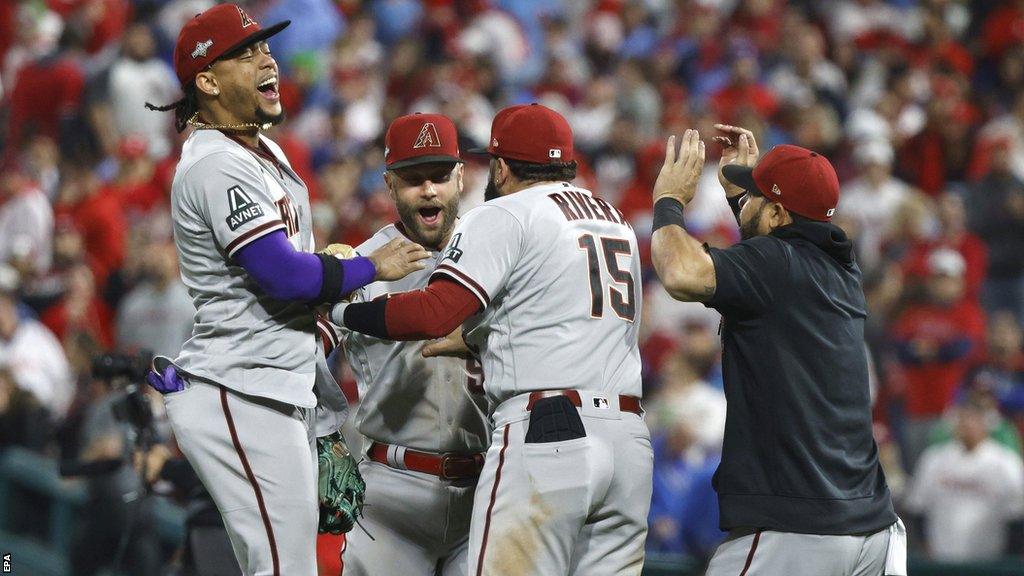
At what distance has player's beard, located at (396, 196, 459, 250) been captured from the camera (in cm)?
511

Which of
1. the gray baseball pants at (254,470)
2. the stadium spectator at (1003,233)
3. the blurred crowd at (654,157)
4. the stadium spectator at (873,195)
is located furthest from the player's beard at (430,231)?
the stadium spectator at (1003,233)

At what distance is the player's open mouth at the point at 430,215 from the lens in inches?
201

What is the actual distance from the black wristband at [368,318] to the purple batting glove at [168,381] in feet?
1.77

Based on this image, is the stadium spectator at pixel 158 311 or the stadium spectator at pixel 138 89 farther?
the stadium spectator at pixel 138 89

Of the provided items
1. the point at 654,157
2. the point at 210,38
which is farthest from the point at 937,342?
the point at 210,38

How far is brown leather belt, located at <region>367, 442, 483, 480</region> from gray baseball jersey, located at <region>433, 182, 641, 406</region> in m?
0.46

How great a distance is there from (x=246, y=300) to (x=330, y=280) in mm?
266

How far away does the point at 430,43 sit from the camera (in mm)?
14078

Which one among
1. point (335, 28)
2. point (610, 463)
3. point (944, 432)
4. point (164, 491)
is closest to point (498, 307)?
point (610, 463)

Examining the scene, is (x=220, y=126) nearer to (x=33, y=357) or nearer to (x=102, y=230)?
(x=33, y=357)

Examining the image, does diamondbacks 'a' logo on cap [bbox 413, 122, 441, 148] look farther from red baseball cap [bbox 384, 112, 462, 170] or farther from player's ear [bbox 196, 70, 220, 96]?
player's ear [bbox 196, 70, 220, 96]

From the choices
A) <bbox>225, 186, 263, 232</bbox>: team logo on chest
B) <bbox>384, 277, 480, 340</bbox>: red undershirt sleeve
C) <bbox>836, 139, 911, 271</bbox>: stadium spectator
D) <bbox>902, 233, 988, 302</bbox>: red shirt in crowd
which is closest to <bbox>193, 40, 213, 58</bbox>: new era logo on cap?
<bbox>225, 186, 263, 232</bbox>: team logo on chest

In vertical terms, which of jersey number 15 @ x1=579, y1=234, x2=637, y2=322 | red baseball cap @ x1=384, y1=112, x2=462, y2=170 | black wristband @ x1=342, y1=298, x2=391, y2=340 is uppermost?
red baseball cap @ x1=384, y1=112, x2=462, y2=170

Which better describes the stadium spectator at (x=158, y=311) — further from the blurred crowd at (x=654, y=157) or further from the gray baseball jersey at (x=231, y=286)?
the gray baseball jersey at (x=231, y=286)
